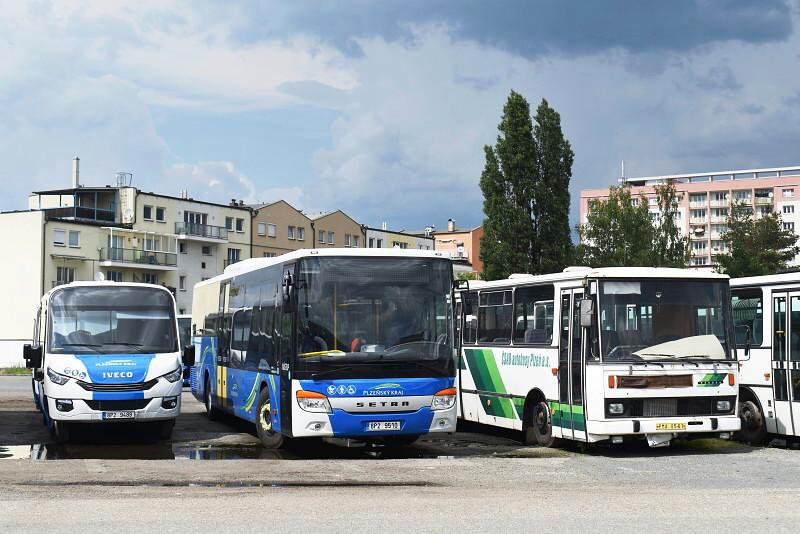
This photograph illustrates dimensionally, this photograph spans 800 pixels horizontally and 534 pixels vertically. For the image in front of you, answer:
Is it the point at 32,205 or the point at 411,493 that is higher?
the point at 32,205

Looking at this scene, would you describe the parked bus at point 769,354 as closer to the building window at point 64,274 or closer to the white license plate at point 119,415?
the white license plate at point 119,415

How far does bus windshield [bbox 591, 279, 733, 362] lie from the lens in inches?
643

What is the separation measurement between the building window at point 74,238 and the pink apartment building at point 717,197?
62.5 meters

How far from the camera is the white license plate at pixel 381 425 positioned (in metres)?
16.0

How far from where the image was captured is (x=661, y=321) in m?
16.4

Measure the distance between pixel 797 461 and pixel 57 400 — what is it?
11320 mm

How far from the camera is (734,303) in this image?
19094 millimetres

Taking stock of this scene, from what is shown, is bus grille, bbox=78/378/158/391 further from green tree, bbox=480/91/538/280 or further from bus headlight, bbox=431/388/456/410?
green tree, bbox=480/91/538/280

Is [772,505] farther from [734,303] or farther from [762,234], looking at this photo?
[762,234]

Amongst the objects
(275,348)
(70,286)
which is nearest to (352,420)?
(275,348)

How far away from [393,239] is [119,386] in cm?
10426

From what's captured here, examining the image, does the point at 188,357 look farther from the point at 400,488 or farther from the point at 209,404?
the point at 400,488

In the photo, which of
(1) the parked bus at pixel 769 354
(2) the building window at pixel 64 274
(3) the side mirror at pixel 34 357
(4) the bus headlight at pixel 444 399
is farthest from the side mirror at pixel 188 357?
(2) the building window at pixel 64 274

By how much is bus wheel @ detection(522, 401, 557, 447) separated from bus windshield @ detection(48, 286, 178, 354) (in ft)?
20.0
